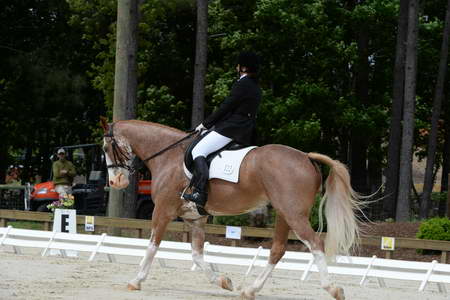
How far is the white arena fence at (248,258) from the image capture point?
42.9 feet

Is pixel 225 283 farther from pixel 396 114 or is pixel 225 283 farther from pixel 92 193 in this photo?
pixel 396 114

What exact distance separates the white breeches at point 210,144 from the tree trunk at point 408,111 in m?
13.9

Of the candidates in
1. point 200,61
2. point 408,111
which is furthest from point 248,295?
point 200,61

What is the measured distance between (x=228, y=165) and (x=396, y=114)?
53.9 feet

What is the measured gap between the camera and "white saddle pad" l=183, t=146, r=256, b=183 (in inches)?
420

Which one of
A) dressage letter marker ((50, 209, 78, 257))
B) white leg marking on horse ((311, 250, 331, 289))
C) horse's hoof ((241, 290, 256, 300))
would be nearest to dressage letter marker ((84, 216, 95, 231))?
dressage letter marker ((50, 209, 78, 257))

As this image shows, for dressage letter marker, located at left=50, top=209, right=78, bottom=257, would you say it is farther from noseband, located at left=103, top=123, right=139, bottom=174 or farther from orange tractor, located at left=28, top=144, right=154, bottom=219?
orange tractor, located at left=28, top=144, right=154, bottom=219

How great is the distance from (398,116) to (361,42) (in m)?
4.46

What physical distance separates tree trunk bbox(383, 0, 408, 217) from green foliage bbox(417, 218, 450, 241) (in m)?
8.51

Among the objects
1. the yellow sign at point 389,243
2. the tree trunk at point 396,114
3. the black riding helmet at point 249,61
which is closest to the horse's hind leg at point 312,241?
the black riding helmet at point 249,61

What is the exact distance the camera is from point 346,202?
10.4 meters

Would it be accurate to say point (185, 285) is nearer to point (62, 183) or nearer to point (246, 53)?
point (246, 53)

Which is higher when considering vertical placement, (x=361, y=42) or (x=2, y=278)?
(x=361, y=42)

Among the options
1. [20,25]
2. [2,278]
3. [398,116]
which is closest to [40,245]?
[2,278]
